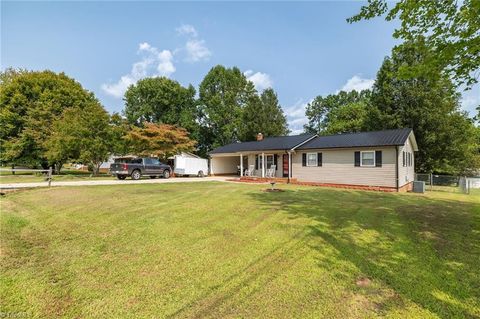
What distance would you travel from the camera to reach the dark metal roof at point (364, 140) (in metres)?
14.7

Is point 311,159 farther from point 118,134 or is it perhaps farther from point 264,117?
point 264,117

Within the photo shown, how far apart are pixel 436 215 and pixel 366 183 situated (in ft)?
27.8

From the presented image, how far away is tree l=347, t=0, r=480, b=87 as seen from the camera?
20.2 feet

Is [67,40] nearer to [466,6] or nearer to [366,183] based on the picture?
[466,6]

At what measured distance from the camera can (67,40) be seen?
11.9 meters

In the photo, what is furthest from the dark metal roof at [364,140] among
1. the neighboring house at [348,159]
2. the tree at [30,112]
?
the tree at [30,112]

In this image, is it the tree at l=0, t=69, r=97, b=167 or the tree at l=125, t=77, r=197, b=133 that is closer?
the tree at l=0, t=69, r=97, b=167

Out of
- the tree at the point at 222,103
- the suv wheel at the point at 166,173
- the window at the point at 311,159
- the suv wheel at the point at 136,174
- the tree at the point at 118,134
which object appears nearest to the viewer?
the window at the point at 311,159

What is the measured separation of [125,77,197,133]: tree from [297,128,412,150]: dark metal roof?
2569 centimetres

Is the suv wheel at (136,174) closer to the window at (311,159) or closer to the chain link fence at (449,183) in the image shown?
the window at (311,159)

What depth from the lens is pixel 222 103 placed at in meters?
40.7

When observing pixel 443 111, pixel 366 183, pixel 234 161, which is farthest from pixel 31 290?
pixel 443 111

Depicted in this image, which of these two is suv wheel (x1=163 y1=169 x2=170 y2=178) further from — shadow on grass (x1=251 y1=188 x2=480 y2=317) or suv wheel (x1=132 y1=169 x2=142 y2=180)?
shadow on grass (x1=251 y1=188 x2=480 y2=317)

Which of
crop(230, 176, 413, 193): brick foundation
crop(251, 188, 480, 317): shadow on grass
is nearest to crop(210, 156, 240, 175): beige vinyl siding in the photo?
crop(230, 176, 413, 193): brick foundation
